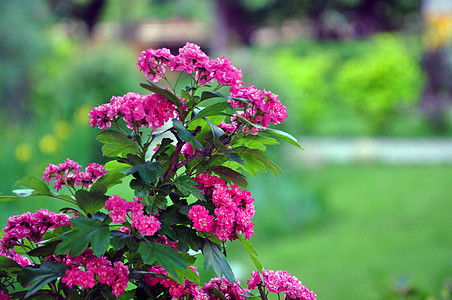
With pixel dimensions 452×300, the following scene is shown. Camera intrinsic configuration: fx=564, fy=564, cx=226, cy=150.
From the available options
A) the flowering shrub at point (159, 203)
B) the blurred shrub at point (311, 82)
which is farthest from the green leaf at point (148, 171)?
the blurred shrub at point (311, 82)

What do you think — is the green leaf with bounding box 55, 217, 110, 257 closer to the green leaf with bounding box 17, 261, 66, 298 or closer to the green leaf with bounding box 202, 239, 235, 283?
the green leaf with bounding box 17, 261, 66, 298

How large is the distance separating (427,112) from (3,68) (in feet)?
21.5

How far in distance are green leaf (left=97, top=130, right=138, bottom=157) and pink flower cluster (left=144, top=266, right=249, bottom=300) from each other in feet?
0.67

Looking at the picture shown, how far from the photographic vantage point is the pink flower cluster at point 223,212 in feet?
2.75

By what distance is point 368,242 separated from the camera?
4129 mm

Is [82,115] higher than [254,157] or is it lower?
higher

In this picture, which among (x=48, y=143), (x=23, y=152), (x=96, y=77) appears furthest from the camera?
(x=96, y=77)

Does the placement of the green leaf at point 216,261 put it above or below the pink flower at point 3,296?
→ above

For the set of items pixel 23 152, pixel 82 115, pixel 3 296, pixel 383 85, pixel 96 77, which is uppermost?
pixel 383 85

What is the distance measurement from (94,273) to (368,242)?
354 cm

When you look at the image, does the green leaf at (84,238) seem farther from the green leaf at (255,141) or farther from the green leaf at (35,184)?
the green leaf at (255,141)

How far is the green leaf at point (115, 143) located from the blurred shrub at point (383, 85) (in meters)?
7.84

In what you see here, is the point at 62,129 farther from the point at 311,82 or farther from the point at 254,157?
the point at 311,82

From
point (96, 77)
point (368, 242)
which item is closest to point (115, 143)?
point (368, 242)
